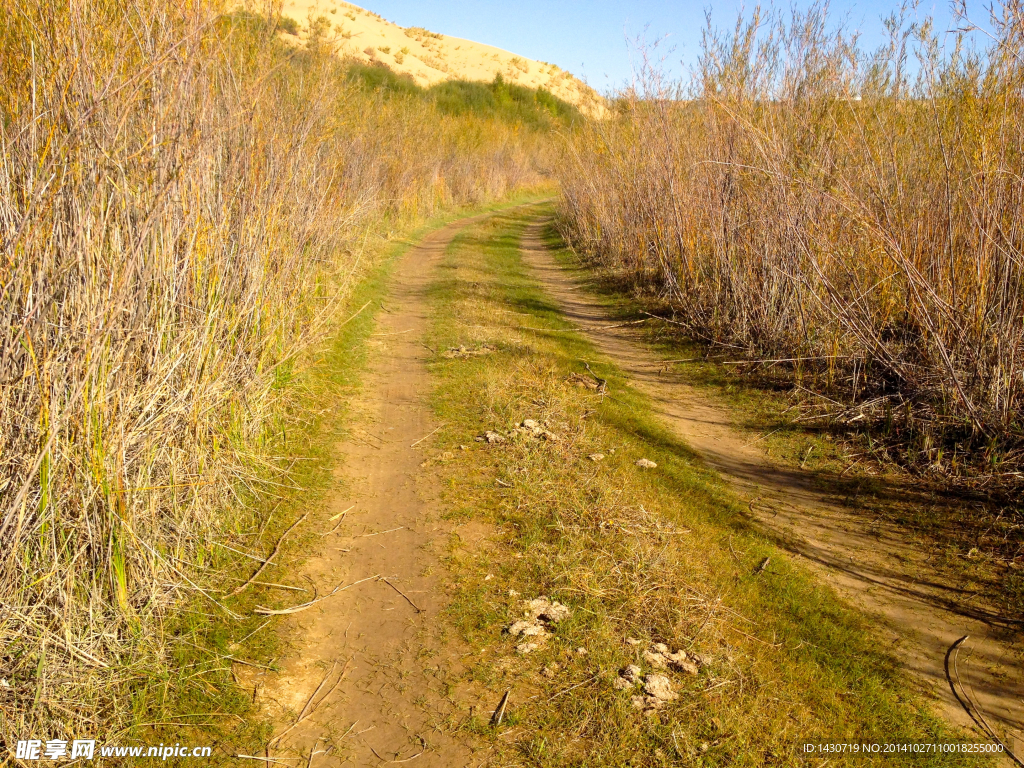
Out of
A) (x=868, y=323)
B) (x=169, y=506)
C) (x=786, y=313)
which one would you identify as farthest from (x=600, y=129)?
(x=169, y=506)

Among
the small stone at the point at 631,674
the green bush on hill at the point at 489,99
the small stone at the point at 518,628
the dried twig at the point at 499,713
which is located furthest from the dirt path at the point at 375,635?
the green bush on hill at the point at 489,99

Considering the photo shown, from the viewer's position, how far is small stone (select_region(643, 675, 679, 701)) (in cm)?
281

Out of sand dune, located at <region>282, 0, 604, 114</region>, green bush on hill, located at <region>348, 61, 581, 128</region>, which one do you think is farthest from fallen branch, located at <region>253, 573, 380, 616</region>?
sand dune, located at <region>282, 0, 604, 114</region>

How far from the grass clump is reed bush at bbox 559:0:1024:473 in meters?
1.69

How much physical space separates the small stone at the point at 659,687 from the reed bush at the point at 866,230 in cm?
276

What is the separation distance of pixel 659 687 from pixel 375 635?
1.24 meters

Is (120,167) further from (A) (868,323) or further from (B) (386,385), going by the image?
(A) (868,323)

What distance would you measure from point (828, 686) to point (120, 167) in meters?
3.67

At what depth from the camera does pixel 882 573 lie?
3762 mm

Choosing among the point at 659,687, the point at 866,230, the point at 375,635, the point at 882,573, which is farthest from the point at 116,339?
the point at 866,230

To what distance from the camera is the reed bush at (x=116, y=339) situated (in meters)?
2.56

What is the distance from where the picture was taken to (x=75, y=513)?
2.77 meters

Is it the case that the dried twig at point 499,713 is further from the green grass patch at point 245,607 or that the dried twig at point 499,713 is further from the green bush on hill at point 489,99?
the green bush on hill at point 489,99

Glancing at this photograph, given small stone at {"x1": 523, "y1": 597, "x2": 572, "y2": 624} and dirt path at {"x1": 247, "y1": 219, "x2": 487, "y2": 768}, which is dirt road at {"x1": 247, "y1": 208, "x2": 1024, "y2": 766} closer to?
dirt path at {"x1": 247, "y1": 219, "x2": 487, "y2": 768}
